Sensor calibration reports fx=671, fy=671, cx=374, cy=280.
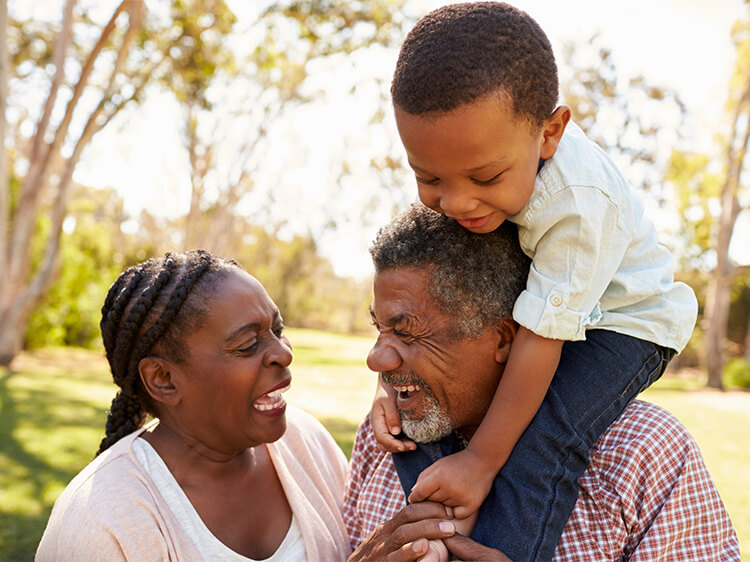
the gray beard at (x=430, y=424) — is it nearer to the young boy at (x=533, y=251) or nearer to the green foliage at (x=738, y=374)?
the young boy at (x=533, y=251)

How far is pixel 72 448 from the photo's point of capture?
25.2 feet

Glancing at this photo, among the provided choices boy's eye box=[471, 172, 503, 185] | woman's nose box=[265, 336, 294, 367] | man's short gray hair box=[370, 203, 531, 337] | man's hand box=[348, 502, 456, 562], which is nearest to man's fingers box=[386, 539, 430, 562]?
man's hand box=[348, 502, 456, 562]

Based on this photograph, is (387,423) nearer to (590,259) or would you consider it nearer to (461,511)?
(461,511)

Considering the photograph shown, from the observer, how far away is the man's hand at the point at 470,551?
2.19m

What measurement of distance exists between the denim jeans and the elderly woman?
0.87m

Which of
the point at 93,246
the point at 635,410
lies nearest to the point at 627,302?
the point at 635,410

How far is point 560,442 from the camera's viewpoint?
2.27m

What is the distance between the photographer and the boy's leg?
2221 millimetres

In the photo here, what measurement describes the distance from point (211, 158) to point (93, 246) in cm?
655

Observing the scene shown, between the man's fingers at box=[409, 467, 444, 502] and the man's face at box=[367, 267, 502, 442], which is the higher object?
the man's face at box=[367, 267, 502, 442]

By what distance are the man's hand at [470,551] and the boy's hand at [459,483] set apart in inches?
3.3

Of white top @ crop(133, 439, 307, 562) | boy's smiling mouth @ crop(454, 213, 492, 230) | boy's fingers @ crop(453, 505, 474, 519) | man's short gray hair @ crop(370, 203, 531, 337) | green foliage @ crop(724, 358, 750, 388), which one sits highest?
boy's smiling mouth @ crop(454, 213, 492, 230)

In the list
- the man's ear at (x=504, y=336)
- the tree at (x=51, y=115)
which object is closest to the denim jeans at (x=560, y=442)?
the man's ear at (x=504, y=336)

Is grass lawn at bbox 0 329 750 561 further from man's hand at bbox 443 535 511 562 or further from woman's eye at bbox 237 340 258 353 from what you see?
man's hand at bbox 443 535 511 562
